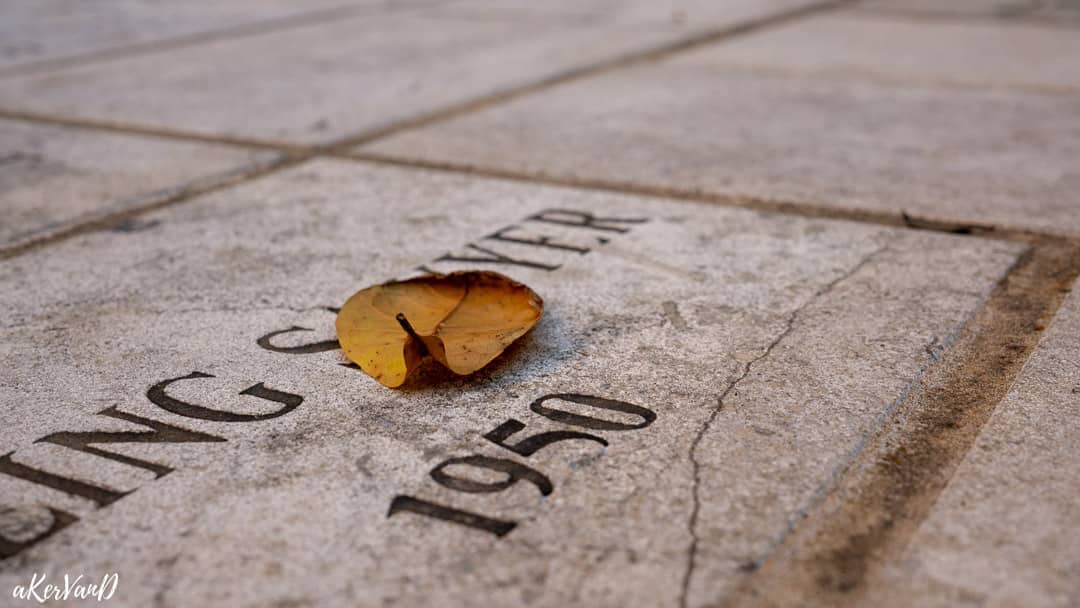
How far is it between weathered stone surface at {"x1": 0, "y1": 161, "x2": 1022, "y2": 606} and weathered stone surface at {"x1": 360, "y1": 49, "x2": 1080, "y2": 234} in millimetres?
206

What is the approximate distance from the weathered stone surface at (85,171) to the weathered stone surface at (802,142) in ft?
1.49

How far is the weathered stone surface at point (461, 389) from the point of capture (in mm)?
1155

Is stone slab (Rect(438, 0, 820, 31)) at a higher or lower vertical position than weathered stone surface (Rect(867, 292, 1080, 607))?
higher

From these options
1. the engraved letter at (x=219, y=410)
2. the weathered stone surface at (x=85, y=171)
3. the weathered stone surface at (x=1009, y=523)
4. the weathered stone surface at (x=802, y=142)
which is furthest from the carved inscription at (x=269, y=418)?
the weathered stone surface at (x=802, y=142)

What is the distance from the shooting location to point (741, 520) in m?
1.21

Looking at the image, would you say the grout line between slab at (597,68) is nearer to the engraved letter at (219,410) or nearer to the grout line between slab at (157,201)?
the grout line between slab at (157,201)

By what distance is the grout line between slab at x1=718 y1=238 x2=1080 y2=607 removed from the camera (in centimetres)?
112

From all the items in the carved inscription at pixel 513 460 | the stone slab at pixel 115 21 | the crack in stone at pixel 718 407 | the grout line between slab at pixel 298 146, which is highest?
the stone slab at pixel 115 21

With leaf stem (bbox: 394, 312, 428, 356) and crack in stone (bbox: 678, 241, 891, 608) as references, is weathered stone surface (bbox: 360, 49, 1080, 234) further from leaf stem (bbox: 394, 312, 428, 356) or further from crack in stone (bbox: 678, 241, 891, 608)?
leaf stem (bbox: 394, 312, 428, 356)

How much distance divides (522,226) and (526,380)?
0.69 meters

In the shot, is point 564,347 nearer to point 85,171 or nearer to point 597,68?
point 85,171

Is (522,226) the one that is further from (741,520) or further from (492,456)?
Result: (741,520)

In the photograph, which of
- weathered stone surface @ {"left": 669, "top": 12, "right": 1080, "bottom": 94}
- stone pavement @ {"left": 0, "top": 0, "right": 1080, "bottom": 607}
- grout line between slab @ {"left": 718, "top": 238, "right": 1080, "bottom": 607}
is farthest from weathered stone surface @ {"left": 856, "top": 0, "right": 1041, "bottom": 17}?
grout line between slab @ {"left": 718, "top": 238, "right": 1080, "bottom": 607}

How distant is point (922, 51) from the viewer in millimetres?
4066
